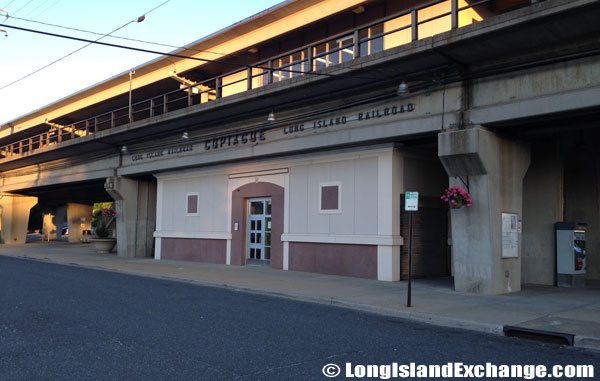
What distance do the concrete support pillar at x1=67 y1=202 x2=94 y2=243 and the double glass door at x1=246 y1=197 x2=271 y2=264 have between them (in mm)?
33668

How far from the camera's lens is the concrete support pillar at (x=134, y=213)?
89.4ft

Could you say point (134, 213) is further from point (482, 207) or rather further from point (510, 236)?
point (510, 236)

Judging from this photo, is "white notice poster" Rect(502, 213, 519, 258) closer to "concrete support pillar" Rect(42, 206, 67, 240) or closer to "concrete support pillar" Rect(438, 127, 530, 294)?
"concrete support pillar" Rect(438, 127, 530, 294)

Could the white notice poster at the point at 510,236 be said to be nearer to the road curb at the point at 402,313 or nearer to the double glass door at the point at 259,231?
the road curb at the point at 402,313

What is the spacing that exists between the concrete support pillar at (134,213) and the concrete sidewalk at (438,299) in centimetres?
900

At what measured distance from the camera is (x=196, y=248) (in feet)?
77.8

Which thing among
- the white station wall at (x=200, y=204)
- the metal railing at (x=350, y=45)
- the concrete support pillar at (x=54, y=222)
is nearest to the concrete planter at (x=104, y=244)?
the white station wall at (x=200, y=204)

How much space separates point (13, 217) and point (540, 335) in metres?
42.4

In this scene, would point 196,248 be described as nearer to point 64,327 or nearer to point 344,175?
point 344,175

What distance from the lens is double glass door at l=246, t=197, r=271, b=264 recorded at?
20.8m

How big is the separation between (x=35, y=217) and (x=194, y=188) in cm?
6120

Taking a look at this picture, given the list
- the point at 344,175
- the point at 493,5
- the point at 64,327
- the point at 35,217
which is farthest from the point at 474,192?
the point at 35,217

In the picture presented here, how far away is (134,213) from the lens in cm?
2753

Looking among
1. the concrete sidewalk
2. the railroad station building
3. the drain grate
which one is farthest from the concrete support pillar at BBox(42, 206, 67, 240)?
the drain grate
